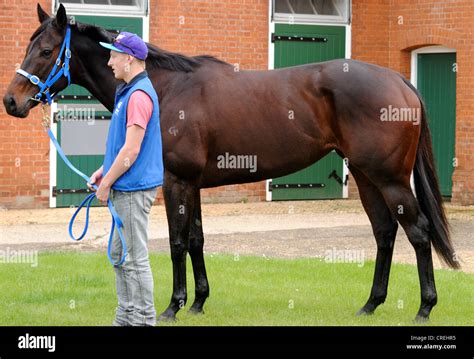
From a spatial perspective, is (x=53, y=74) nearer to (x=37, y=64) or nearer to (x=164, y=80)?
(x=37, y=64)

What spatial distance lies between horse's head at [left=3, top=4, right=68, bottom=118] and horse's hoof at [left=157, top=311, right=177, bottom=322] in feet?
6.15

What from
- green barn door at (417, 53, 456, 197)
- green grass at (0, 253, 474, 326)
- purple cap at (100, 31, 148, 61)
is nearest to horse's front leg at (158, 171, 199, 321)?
green grass at (0, 253, 474, 326)

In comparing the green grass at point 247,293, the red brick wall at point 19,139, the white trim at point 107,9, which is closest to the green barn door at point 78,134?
the white trim at point 107,9

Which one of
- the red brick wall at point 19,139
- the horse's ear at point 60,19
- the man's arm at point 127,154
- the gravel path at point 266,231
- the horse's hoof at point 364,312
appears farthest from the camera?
the red brick wall at point 19,139

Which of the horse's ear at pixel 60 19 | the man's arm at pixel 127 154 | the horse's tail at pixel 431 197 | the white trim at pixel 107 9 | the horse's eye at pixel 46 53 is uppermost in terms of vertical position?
the white trim at pixel 107 9

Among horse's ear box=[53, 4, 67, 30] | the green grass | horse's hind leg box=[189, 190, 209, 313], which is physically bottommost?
the green grass

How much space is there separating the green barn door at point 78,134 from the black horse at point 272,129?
22.5ft

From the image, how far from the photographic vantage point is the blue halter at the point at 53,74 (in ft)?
25.8

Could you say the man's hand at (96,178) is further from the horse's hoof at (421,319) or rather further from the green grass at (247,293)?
the horse's hoof at (421,319)

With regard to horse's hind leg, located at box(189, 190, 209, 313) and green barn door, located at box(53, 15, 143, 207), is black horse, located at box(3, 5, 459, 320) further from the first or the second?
green barn door, located at box(53, 15, 143, 207)

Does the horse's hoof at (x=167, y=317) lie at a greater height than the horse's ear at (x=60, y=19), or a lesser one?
lesser

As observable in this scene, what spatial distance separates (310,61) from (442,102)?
7.45 feet

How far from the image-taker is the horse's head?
7832 millimetres

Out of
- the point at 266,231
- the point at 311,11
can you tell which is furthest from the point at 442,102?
the point at 266,231
